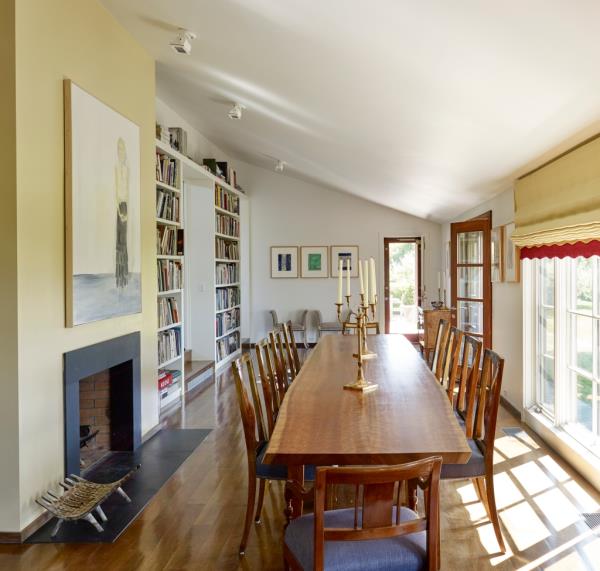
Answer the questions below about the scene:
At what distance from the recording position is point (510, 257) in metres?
4.90

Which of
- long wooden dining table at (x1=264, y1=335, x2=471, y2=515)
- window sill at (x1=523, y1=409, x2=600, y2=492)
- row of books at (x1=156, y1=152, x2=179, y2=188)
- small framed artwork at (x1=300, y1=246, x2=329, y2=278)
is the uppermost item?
row of books at (x1=156, y1=152, x2=179, y2=188)

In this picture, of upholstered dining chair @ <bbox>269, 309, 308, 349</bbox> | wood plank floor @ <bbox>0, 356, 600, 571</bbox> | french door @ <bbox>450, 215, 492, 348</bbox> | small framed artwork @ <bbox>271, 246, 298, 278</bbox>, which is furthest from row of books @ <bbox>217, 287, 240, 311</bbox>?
wood plank floor @ <bbox>0, 356, 600, 571</bbox>

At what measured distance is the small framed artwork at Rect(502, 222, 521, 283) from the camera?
4676mm

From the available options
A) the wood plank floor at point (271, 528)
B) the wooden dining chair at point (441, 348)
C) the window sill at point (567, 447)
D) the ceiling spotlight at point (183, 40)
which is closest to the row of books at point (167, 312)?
the wood plank floor at point (271, 528)

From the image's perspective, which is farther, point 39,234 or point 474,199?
point 474,199

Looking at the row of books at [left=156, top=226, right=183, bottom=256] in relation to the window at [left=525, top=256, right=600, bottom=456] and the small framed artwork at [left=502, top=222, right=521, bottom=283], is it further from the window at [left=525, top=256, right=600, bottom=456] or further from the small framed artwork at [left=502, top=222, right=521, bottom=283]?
the window at [left=525, top=256, right=600, bottom=456]

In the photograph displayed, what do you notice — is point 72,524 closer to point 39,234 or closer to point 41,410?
point 41,410

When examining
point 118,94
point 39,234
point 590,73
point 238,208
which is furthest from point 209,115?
point 590,73

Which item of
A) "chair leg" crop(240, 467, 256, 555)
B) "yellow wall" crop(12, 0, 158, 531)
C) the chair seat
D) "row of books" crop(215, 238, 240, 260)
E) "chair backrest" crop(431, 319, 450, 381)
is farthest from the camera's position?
"row of books" crop(215, 238, 240, 260)

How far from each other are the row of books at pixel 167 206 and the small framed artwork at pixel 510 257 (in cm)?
323

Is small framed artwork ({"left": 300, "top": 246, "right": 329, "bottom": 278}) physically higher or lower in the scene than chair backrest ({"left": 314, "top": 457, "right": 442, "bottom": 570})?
higher

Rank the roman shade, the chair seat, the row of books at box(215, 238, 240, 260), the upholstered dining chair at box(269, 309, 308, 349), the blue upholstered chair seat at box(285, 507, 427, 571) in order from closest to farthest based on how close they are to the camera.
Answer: the blue upholstered chair seat at box(285, 507, 427, 571), the chair seat, the roman shade, the row of books at box(215, 238, 240, 260), the upholstered dining chair at box(269, 309, 308, 349)

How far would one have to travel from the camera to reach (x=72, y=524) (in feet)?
9.45

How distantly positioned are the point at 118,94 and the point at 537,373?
3933 mm
